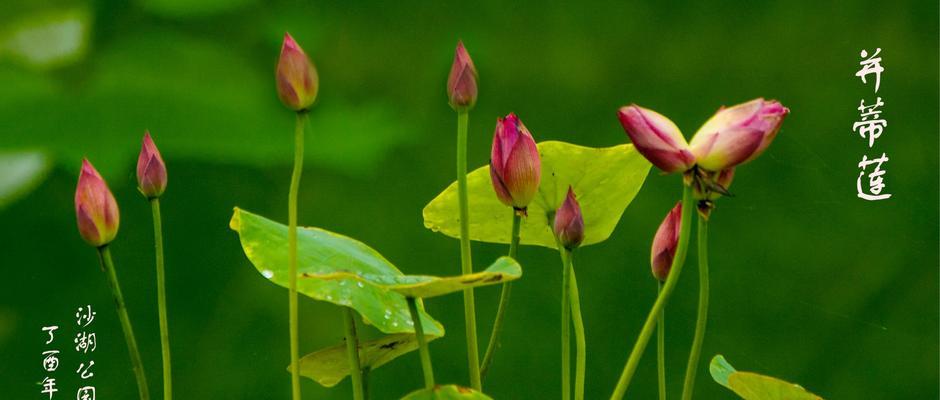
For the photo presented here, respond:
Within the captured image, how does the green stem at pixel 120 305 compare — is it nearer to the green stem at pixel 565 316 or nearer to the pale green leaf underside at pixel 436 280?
the pale green leaf underside at pixel 436 280

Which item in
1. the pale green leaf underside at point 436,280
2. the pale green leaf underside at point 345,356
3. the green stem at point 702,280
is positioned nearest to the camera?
the pale green leaf underside at point 436,280

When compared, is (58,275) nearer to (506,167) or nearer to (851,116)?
(506,167)

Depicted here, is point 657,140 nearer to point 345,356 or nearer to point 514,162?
point 514,162

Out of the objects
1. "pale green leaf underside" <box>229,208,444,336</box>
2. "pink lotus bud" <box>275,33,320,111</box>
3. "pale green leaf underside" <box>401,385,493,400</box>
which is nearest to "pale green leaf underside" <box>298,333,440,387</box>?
"pale green leaf underside" <box>229,208,444,336</box>

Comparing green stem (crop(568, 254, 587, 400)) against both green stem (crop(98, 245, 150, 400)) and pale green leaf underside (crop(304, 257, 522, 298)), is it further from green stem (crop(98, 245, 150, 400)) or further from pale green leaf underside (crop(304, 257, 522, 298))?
green stem (crop(98, 245, 150, 400))

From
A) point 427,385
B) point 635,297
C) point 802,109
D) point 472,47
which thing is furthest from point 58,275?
point 802,109

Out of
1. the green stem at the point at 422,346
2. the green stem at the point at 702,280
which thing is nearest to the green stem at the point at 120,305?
the green stem at the point at 422,346

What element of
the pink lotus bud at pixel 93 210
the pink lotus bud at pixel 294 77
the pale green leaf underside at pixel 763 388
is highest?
the pink lotus bud at pixel 294 77
